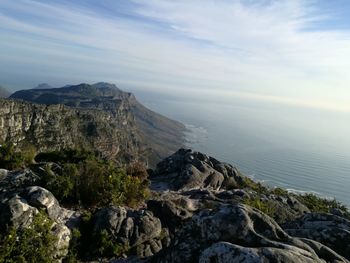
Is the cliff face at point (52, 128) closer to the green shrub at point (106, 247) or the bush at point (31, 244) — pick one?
the green shrub at point (106, 247)

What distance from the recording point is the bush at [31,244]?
26.8 feet

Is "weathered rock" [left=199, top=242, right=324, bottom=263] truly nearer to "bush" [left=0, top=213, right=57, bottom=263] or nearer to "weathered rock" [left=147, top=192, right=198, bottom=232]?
"bush" [left=0, top=213, right=57, bottom=263]

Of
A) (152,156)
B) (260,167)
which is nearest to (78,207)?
(260,167)

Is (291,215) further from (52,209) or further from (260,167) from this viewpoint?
(260,167)

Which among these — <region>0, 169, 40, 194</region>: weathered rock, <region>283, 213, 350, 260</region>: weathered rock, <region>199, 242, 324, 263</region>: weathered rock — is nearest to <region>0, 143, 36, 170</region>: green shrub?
<region>0, 169, 40, 194</region>: weathered rock

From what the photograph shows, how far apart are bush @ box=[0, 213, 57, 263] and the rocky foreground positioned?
39cm

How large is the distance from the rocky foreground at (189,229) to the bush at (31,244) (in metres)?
0.39

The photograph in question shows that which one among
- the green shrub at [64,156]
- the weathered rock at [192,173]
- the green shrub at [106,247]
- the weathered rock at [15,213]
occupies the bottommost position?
the weathered rock at [192,173]

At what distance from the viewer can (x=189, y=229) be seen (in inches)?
316

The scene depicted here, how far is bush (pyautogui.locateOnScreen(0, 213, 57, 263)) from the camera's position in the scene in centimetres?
818

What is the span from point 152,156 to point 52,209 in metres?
180

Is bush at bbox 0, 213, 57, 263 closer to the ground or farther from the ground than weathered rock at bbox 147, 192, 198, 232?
farther from the ground

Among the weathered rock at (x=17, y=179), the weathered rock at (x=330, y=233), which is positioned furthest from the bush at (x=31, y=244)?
the weathered rock at (x=330, y=233)

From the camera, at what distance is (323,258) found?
7516mm
